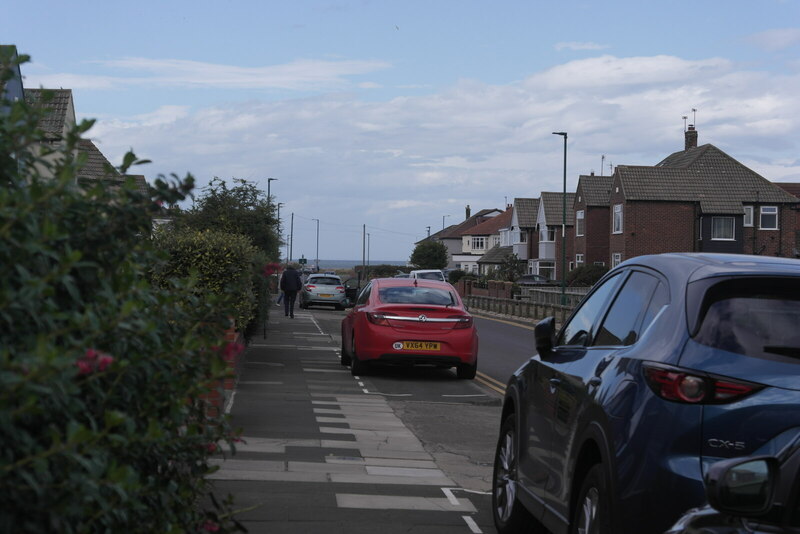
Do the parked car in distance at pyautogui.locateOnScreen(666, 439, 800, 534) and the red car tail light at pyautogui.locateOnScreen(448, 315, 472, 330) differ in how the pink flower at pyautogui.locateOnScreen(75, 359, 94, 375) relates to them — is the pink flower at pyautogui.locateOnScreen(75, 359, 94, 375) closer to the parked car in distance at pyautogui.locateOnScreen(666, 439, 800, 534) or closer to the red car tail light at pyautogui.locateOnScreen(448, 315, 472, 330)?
the parked car in distance at pyautogui.locateOnScreen(666, 439, 800, 534)

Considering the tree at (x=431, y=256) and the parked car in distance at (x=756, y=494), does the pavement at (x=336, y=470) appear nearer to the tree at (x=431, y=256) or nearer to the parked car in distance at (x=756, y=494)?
the parked car in distance at (x=756, y=494)

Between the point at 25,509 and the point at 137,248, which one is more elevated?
the point at 137,248

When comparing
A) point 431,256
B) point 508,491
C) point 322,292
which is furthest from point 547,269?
point 508,491

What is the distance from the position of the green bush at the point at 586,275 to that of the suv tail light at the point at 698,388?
58.8 m

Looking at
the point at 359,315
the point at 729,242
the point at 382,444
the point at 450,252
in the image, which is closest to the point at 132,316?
the point at 382,444

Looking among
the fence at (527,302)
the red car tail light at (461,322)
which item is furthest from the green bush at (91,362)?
the fence at (527,302)

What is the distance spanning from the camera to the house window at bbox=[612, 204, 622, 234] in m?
63.5

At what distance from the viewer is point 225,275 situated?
584 inches

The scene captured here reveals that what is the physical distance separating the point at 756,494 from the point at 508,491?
3.71 meters

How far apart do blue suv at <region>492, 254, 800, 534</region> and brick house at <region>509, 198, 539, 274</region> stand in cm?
8495

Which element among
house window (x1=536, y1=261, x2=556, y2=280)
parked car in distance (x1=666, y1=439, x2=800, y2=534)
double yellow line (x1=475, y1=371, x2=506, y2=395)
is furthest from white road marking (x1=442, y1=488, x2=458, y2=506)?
house window (x1=536, y1=261, x2=556, y2=280)

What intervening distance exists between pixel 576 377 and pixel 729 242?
60001 millimetres

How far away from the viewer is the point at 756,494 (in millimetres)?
2725

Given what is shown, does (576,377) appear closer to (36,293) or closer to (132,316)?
(132,316)
